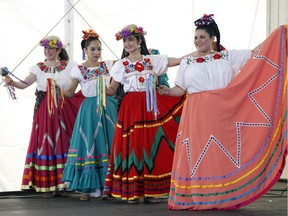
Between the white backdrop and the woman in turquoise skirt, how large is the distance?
3.16 ft

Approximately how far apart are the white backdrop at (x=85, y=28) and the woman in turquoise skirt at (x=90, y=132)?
96 cm

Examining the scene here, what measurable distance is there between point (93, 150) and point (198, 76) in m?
1.52

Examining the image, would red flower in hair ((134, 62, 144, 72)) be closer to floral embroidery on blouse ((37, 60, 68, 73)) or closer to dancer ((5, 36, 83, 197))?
dancer ((5, 36, 83, 197))

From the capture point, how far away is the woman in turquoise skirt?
612 centimetres

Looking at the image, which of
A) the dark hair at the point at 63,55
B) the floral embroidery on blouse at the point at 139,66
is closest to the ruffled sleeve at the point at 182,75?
the floral embroidery on blouse at the point at 139,66

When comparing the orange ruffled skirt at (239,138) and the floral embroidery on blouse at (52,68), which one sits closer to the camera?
the orange ruffled skirt at (239,138)

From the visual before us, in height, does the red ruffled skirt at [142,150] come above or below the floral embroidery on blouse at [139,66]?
below

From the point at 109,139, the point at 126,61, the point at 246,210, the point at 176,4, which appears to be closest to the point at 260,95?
the point at 246,210

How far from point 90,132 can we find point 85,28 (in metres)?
1.58

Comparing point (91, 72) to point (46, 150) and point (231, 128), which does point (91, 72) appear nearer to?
point (46, 150)

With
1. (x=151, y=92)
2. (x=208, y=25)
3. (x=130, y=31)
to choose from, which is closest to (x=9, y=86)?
(x=130, y=31)

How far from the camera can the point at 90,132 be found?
20.2 ft

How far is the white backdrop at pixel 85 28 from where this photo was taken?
276 inches

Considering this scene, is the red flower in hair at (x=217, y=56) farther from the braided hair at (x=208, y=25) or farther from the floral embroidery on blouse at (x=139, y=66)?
the floral embroidery on blouse at (x=139, y=66)
